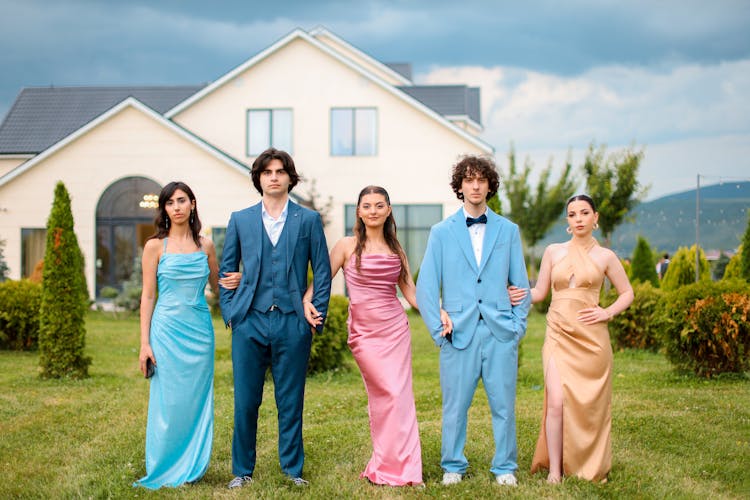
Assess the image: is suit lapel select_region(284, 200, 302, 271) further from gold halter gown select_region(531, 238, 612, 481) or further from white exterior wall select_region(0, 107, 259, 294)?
white exterior wall select_region(0, 107, 259, 294)

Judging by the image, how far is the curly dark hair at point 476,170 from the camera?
6.05 metres

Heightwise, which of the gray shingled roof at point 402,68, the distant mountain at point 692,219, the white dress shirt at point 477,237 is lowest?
the white dress shirt at point 477,237

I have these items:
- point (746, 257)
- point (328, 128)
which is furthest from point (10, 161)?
point (746, 257)

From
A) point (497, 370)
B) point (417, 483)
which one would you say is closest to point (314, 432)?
point (417, 483)

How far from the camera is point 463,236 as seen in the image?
6.08 m

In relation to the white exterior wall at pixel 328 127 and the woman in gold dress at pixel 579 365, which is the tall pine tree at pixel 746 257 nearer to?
the woman in gold dress at pixel 579 365

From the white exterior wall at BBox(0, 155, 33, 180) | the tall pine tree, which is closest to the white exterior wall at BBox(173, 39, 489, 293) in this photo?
the white exterior wall at BBox(0, 155, 33, 180)

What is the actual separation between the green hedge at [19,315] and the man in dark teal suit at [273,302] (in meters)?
9.65

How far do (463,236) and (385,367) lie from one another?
46.5 inches

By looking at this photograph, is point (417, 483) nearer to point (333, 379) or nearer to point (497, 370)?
point (497, 370)

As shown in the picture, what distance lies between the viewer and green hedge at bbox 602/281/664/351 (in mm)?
14883

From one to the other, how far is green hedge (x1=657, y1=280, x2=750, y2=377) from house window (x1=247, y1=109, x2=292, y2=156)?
16363 millimetres

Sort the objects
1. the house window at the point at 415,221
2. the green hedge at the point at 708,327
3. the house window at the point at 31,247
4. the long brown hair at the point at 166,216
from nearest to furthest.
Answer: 1. the long brown hair at the point at 166,216
2. the green hedge at the point at 708,327
3. the house window at the point at 31,247
4. the house window at the point at 415,221

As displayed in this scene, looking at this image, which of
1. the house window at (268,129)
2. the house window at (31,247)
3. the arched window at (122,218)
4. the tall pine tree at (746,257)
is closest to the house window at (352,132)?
the house window at (268,129)
